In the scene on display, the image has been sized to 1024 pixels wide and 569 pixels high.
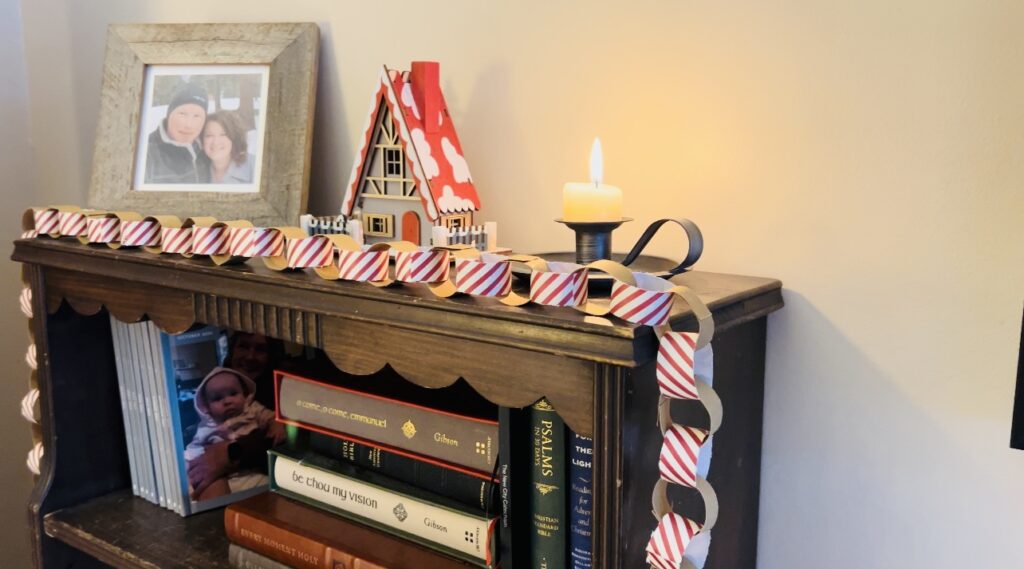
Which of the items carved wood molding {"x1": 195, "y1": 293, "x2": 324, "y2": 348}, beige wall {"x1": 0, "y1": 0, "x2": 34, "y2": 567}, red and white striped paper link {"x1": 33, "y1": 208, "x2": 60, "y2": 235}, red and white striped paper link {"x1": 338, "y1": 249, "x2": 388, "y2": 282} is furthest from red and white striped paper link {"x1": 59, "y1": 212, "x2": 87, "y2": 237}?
beige wall {"x1": 0, "y1": 0, "x2": 34, "y2": 567}

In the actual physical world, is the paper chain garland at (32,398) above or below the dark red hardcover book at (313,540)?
above

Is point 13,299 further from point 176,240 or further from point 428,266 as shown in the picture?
point 428,266

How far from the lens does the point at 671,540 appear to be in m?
0.58

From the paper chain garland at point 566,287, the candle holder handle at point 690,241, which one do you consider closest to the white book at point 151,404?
the paper chain garland at point 566,287

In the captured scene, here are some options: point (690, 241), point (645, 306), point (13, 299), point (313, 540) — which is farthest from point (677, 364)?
point (13, 299)

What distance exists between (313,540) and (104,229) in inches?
16.6

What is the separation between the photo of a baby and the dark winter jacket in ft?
0.82

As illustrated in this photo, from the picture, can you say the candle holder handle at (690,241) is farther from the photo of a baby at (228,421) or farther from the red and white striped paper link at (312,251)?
the photo of a baby at (228,421)

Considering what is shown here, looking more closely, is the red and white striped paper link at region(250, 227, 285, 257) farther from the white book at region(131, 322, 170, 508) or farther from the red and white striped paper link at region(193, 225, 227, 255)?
the white book at region(131, 322, 170, 508)

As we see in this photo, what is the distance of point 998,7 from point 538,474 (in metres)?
0.52

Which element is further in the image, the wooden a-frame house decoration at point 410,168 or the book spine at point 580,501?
the wooden a-frame house decoration at point 410,168

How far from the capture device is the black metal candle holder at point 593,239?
693 millimetres

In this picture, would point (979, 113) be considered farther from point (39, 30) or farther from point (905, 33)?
point (39, 30)

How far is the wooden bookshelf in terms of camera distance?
23.4 inches
